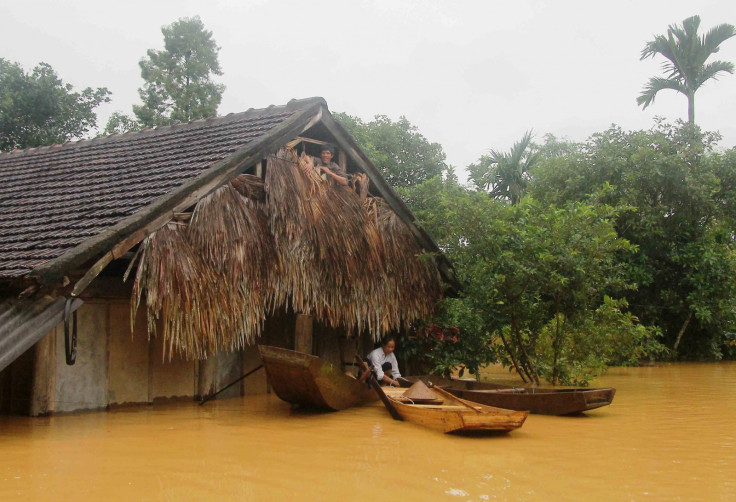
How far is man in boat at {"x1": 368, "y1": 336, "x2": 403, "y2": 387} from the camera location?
8344mm

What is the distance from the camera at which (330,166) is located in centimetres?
928

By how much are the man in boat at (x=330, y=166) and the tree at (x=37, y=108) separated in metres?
11.3

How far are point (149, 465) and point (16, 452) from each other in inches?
45.4

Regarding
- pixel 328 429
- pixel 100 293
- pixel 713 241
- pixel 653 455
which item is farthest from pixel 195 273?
pixel 713 241

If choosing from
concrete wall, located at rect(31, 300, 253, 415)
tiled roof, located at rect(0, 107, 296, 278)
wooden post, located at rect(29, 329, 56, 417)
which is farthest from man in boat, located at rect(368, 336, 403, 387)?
wooden post, located at rect(29, 329, 56, 417)

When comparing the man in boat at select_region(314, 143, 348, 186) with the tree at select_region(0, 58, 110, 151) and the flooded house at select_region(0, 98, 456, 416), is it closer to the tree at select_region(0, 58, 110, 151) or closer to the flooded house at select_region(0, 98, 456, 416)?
the flooded house at select_region(0, 98, 456, 416)

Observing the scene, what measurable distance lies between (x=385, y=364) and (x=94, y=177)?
4.32 m

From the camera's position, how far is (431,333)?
9.88m

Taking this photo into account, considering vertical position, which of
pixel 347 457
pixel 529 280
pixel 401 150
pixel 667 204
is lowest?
pixel 347 457

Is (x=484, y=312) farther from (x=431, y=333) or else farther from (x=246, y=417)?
(x=246, y=417)

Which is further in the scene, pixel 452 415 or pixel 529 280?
pixel 529 280

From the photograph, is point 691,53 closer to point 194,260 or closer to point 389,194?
point 389,194

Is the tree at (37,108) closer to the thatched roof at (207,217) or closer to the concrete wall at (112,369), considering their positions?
the thatched roof at (207,217)

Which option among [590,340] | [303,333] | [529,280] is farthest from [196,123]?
[590,340]
